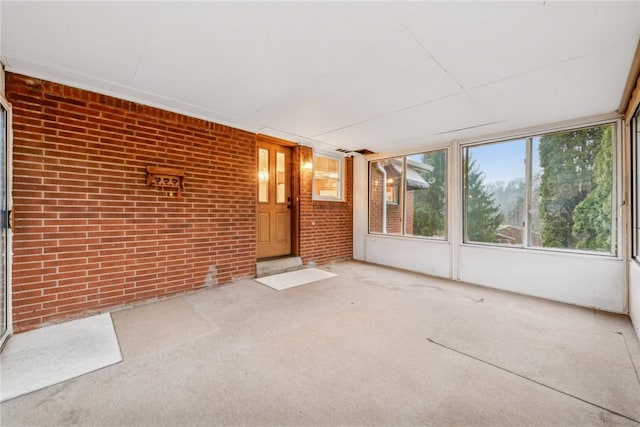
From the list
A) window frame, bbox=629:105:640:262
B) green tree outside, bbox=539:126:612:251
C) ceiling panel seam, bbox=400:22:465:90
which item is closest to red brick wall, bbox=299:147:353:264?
ceiling panel seam, bbox=400:22:465:90

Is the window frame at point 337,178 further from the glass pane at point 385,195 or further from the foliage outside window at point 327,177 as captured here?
the glass pane at point 385,195

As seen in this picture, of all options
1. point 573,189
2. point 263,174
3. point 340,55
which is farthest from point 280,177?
point 573,189

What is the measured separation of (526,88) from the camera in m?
2.73

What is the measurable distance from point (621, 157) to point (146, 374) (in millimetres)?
5306

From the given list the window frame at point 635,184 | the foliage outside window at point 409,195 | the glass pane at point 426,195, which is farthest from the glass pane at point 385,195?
the window frame at point 635,184

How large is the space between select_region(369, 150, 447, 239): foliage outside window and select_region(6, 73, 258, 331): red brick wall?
3189mm

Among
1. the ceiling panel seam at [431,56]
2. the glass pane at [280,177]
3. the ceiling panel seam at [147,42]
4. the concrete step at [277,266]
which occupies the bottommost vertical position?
the concrete step at [277,266]

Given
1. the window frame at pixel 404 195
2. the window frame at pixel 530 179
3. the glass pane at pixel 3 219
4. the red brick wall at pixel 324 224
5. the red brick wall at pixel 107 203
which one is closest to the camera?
the glass pane at pixel 3 219

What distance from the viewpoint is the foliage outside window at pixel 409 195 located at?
4.91 m

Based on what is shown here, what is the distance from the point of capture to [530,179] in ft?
12.8

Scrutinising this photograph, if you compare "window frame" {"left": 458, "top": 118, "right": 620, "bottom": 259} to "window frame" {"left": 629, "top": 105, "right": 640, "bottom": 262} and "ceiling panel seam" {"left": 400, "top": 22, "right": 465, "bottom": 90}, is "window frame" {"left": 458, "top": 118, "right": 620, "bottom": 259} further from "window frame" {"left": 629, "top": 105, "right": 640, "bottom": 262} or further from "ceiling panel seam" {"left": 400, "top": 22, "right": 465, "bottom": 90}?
"ceiling panel seam" {"left": 400, "top": 22, "right": 465, "bottom": 90}

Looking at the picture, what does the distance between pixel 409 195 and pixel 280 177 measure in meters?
2.62

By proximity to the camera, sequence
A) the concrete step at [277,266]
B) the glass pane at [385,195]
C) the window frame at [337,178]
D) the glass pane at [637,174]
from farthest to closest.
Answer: the glass pane at [385,195], the window frame at [337,178], the concrete step at [277,266], the glass pane at [637,174]

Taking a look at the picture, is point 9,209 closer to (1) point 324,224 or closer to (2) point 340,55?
(2) point 340,55
